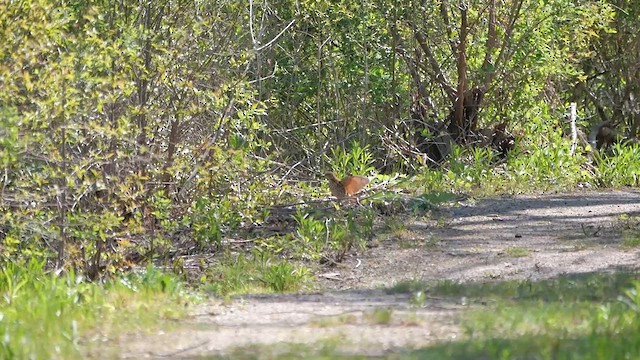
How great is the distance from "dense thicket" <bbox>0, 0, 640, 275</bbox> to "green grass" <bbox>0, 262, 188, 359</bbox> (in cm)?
103

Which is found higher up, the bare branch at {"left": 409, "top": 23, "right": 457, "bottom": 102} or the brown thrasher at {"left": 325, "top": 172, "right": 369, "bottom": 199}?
the bare branch at {"left": 409, "top": 23, "right": 457, "bottom": 102}

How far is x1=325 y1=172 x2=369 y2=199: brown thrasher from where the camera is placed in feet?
39.3

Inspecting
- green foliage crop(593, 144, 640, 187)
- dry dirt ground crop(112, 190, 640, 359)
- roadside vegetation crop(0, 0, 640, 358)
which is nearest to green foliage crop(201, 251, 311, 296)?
roadside vegetation crop(0, 0, 640, 358)

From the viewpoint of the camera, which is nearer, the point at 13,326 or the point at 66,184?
the point at 13,326

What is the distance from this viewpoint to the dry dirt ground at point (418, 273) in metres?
5.80

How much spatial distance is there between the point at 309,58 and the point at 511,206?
4.40 m

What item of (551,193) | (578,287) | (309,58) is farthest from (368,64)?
(578,287)

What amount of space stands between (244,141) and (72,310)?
5.29 meters

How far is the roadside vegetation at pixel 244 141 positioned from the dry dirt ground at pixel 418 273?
11.8 inches

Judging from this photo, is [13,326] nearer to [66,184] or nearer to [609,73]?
[66,184]

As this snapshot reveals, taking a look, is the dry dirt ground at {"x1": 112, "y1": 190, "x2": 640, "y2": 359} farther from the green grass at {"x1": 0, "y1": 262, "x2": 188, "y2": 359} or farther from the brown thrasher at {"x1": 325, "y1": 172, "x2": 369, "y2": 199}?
the brown thrasher at {"x1": 325, "y1": 172, "x2": 369, "y2": 199}

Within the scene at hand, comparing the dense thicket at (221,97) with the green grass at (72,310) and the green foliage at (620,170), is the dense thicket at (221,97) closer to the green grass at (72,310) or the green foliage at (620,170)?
the green grass at (72,310)

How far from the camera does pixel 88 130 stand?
8.81 metres

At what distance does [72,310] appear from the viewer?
6469 mm
